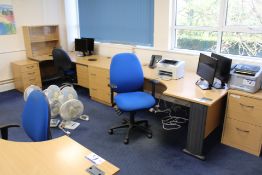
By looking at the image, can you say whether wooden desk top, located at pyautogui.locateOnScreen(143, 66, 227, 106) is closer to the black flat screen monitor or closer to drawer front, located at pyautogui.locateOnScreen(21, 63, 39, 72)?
the black flat screen monitor

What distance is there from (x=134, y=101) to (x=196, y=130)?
822 millimetres

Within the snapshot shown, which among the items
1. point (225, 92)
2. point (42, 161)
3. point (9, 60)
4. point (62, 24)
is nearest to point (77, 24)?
point (62, 24)

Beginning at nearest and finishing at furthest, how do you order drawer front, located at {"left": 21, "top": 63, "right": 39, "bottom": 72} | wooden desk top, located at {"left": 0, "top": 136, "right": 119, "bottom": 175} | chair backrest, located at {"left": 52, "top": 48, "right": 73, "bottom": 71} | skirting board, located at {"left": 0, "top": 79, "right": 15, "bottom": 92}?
wooden desk top, located at {"left": 0, "top": 136, "right": 119, "bottom": 175}
chair backrest, located at {"left": 52, "top": 48, "right": 73, "bottom": 71}
drawer front, located at {"left": 21, "top": 63, "right": 39, "bottom": 72}
skirting board, located at {"left": 0, "top": 79, "right": 15, "bottom": 92}

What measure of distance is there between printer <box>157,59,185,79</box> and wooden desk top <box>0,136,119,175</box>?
1963 mm

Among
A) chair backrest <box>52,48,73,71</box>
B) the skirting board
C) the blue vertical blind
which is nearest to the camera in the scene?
the blue vertical blind

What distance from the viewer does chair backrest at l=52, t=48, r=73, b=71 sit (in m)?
4.38

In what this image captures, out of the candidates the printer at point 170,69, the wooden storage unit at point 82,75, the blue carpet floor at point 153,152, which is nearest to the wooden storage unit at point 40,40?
the wooden storage unit at point 82,75

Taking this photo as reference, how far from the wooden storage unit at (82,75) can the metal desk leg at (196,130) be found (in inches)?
96.0

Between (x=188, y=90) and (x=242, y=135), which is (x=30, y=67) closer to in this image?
(x=188, y=90)

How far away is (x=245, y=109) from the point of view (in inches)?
103

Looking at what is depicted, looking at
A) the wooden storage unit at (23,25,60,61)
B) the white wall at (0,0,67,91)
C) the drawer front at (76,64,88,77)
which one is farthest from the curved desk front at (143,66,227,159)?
the white wall at (0,0,67,91)

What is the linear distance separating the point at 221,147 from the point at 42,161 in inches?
87.5

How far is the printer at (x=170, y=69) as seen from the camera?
3183mm

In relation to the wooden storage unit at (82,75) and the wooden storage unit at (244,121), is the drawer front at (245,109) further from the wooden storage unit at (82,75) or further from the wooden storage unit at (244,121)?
the wooden storage unit at (82,75)
